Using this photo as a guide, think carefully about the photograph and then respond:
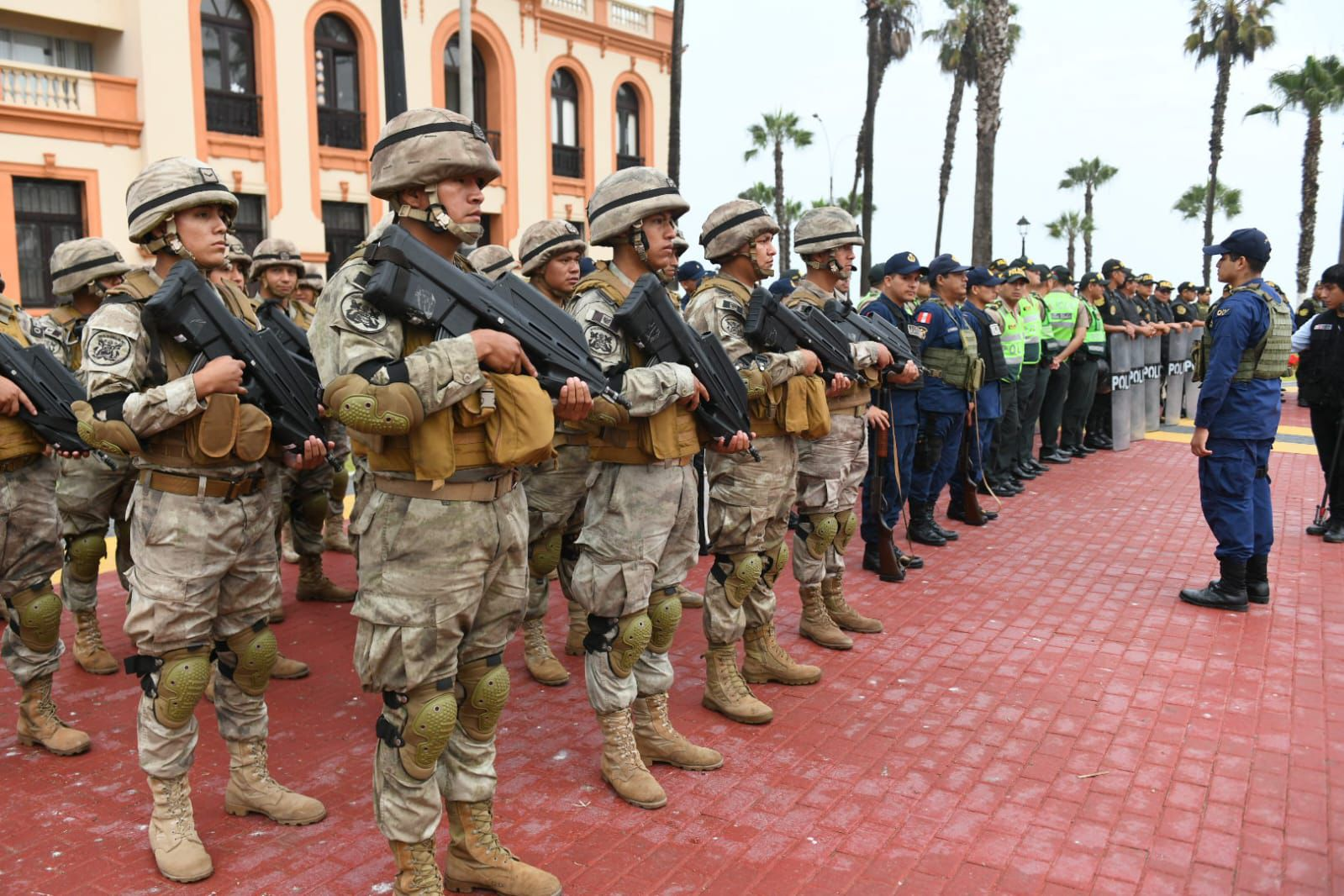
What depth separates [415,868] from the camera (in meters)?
3.04

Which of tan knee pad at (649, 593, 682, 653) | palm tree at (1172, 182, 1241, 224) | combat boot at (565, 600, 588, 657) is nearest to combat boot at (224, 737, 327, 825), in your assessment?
tan knee pad at (649, 593, 682, 653)

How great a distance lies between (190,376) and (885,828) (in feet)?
9.61

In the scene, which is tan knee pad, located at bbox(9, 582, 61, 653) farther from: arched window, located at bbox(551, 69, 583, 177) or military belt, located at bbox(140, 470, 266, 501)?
arched window, located at bbox(551, 69, 583, 177)

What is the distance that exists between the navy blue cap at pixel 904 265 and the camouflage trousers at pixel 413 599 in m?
4.92

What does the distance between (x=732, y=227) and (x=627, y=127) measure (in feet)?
75.3

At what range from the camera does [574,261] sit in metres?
5.61

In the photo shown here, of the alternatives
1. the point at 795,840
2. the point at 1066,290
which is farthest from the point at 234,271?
the point at 1066,290

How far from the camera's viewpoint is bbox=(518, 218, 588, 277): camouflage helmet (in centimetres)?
557

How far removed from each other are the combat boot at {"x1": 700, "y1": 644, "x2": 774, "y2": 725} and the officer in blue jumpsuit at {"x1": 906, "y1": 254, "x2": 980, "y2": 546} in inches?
143

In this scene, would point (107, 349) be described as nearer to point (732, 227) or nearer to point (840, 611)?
point (732, 227)

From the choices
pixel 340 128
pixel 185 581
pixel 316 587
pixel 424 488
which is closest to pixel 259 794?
pixel 185 581

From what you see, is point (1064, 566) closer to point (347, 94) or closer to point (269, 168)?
point (269, 168)

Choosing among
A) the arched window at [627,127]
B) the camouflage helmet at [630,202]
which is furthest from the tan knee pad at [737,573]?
the arched window at [627,127]

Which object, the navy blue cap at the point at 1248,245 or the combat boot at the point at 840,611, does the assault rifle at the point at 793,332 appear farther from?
the navy blue cap at the point at 1248,245
